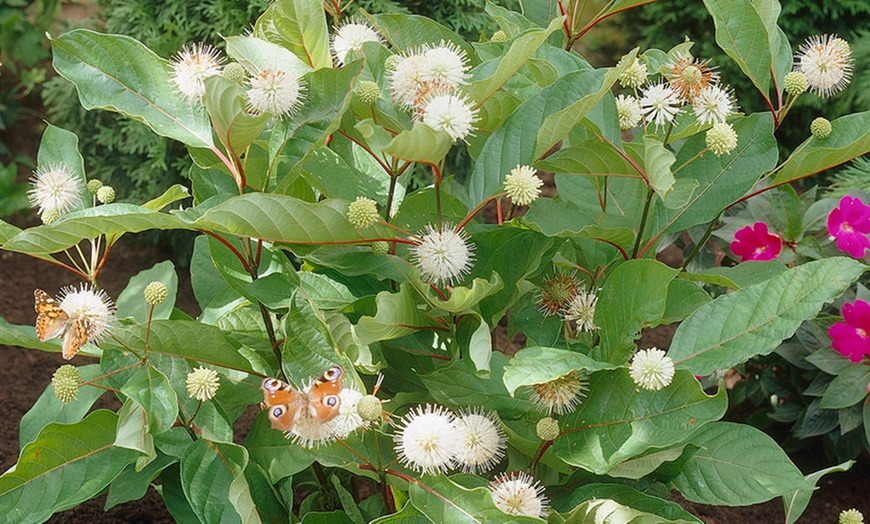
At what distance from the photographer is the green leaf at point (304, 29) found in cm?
117

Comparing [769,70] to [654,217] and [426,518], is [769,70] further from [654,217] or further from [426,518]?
[426,518]

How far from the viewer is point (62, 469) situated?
126 cm

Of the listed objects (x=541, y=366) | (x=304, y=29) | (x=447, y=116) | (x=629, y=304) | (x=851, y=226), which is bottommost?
(x=541, y=366)

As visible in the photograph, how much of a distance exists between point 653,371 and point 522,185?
27 centimetres

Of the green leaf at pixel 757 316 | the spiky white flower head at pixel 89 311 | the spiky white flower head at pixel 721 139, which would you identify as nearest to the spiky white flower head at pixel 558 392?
the green leaf at pixel 757 316

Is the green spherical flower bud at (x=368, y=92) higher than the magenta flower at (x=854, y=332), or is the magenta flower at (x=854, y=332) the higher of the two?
the magenta flower at (x=854, y=332)

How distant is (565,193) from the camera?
4.66 feet

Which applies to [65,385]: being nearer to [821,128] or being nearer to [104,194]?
[104,194]

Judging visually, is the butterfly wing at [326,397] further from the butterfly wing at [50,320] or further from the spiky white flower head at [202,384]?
the butterfly wing at [50,320]

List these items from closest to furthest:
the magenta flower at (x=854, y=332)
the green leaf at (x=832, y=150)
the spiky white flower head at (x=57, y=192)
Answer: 1. the green leaf at (x=832, y=150)
2. the spiky white flower head at (x=57, y=192)
3. the magenta flower at (x=854, y=332)

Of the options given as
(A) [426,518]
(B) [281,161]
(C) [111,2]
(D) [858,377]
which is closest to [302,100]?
(B) [281,161]

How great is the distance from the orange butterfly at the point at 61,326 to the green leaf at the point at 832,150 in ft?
3.03

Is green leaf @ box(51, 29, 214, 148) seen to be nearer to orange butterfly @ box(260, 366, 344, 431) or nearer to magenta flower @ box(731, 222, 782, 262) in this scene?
orange butterfly @ box(260, 366, 344, 431)

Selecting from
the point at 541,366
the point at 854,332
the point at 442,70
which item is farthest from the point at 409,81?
the point at 854,332
